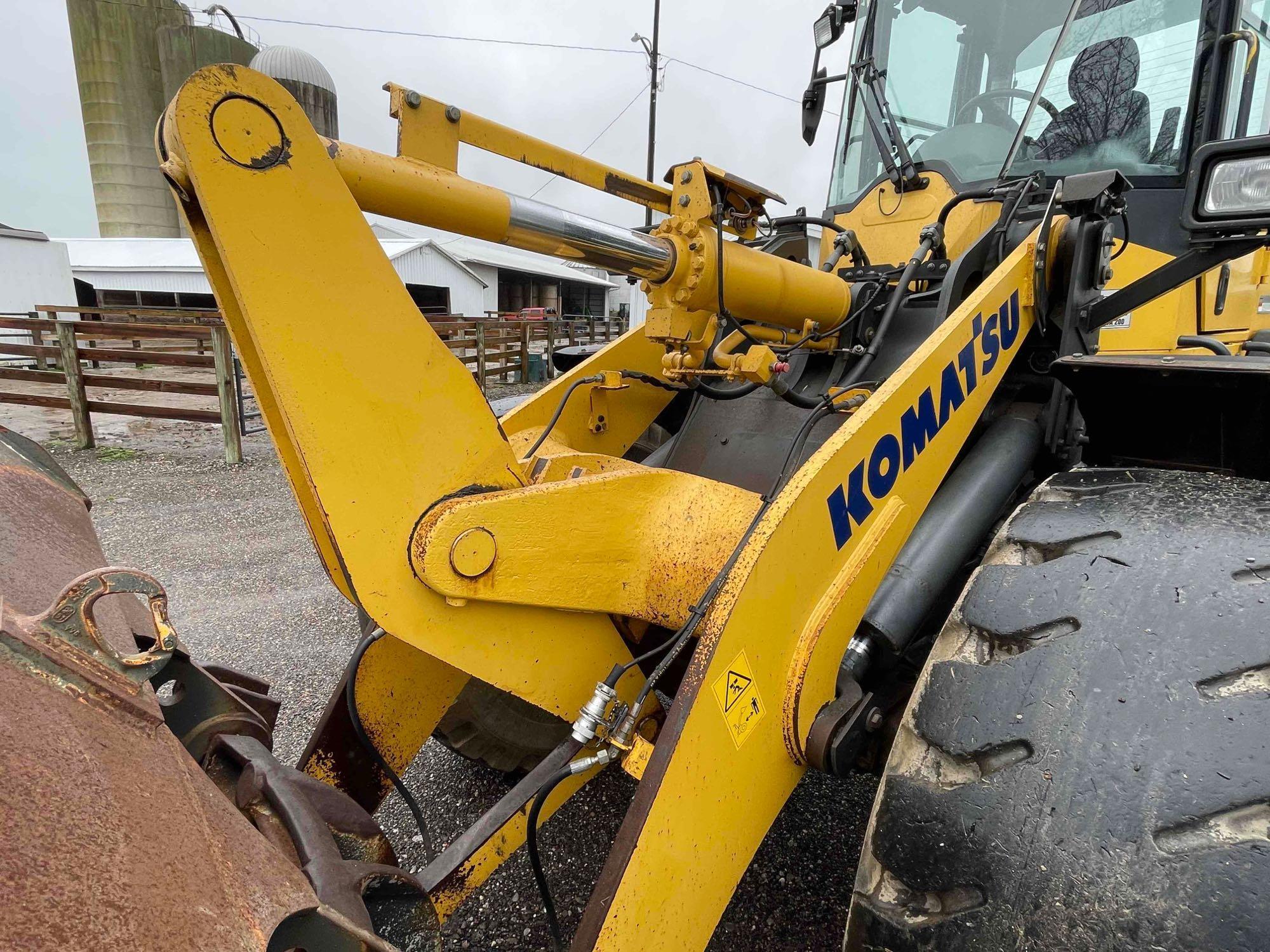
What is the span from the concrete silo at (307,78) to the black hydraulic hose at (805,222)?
3303 cm

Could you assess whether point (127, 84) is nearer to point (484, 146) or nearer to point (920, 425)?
point (484, 146)

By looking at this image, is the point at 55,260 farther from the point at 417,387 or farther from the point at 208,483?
the point at 417,387

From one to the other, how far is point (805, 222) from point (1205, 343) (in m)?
1.38

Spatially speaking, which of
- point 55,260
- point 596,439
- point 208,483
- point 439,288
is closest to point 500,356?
point 208,483

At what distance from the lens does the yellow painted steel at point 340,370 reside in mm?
1026

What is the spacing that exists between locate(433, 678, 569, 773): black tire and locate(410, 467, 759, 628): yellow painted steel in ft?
2.27

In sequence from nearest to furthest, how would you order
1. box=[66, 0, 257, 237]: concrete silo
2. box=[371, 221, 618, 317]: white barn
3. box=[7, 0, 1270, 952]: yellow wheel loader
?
box=[7, 0, 1270, 952]: yellow wheel loader < box=[371, 221, 618, 317]: white barn < box=[66, 0, 257, 237]: concrete silo

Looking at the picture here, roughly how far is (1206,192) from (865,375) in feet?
2.99

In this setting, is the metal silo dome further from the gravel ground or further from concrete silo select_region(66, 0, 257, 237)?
the gravel ground

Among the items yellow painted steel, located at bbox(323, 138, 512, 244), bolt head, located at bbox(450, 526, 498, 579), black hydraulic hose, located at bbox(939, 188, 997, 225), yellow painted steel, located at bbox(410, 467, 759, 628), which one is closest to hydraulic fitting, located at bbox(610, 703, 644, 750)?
yellow painted steel, located at bbox(410, 467, 759, 628)

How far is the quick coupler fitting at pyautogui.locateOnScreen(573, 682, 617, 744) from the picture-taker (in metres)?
1.19

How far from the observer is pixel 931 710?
1.11 meters

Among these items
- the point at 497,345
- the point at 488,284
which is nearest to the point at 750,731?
the point at 497,345

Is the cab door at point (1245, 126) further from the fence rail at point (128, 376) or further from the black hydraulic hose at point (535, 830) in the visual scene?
the fence rail at point (128, 376)
